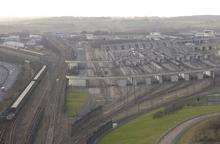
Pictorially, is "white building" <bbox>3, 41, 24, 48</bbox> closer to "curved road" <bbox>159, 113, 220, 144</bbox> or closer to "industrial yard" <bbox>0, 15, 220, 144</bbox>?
"industrial yard" <bbox>0, 15, 220, 144</bbox>

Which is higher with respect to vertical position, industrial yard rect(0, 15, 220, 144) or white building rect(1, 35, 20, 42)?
white building rect(1, 35, 20, 42)

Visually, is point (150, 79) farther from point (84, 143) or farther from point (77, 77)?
point (84, 143)

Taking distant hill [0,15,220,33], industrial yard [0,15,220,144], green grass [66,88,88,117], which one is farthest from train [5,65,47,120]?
distant hill [0,15,220,33]

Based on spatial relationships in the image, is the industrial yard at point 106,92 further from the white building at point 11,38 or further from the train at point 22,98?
the white building at point 11,38

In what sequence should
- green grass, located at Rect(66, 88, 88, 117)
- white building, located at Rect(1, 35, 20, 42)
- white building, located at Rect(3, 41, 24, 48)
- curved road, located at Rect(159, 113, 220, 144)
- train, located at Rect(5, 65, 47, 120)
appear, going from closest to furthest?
1. curved road, located at Rect(159, 113, 220, 144)
2. train, located at Rect(5, 65, 47, 120)
3. green grass, located at Rect(66, 88, 88, 117)
4. white building, located at Rect(3, 41, 24, 48)
5. white building, located at Rect(1, 35, 20, 42)

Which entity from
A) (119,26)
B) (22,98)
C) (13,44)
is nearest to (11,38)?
(13,44)

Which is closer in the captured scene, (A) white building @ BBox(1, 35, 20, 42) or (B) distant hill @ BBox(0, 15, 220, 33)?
(A) white building @ BBox(1, 35, 20, 42)

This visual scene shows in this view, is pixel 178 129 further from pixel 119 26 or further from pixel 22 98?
pixel 119 26

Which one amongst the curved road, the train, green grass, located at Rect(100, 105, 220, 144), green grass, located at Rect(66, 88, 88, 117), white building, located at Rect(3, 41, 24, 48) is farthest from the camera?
white building, located at Rect(3, 41, 24, 48)
